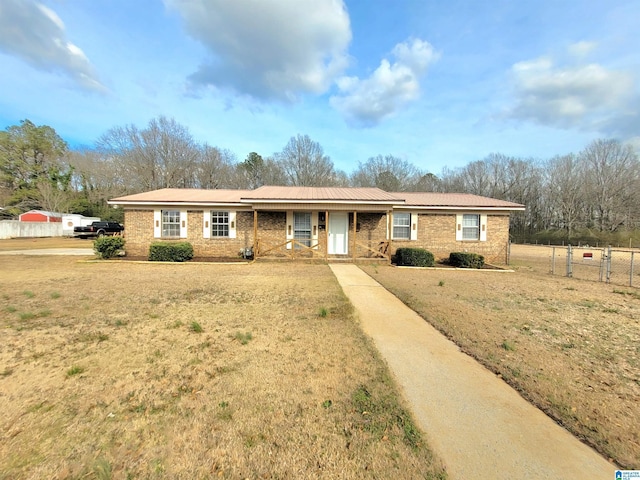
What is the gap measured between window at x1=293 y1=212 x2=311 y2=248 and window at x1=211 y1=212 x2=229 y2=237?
138 inches

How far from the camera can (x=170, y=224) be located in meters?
15.2

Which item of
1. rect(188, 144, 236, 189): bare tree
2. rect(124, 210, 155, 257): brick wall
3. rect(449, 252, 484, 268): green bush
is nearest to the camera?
rect(449, 252, 484, 268): green bush

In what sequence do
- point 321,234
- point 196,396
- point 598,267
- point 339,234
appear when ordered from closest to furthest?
point 196,396
point 598,267
point 321,234
point 339,234

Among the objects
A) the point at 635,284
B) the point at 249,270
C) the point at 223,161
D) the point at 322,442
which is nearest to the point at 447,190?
the point at 223,161

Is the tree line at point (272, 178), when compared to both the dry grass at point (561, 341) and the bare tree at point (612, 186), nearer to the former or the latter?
the bare tree at point (612, 186)

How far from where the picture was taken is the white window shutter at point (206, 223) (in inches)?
595

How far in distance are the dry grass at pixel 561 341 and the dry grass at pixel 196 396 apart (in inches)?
59.6

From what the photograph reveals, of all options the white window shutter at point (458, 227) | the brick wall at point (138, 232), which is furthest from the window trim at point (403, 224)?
the brick wall at point (138, 232)

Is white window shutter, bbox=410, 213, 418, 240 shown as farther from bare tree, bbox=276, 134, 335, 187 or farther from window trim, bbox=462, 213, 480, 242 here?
bare tree, bbox=276, 134, 335, 187

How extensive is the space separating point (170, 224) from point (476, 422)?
15629 millimetres

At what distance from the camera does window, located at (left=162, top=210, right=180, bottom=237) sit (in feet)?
49.8

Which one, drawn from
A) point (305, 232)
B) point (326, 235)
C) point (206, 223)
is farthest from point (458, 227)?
point (206, 223)

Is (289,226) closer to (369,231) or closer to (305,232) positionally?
(305,232)

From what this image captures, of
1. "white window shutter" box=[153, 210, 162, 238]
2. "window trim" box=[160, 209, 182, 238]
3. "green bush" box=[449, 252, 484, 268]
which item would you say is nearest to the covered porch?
"green bush" box=[449, 252, 484, 268]
